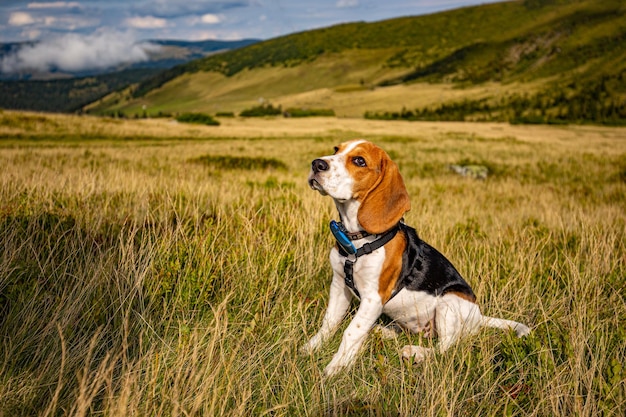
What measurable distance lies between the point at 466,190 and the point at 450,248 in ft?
29.4

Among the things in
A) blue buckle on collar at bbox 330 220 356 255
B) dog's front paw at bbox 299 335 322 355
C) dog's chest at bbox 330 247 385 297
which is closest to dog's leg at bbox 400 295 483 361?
dog's chest at bbox 330 247 385 297

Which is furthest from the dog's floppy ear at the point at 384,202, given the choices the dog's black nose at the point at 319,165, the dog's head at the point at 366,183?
the dog's black nose at the point at 319,165

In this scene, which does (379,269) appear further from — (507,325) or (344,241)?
(507,325)

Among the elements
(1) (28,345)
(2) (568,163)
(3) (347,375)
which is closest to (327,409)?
(3) (347,375)

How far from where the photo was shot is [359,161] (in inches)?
141

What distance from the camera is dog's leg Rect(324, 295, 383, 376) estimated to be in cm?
323

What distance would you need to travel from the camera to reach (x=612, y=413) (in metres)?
2.66

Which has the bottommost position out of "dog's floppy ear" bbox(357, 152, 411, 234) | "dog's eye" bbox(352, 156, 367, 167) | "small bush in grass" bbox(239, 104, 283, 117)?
"small bush in grass" bbox(239, 104, 283, 117)

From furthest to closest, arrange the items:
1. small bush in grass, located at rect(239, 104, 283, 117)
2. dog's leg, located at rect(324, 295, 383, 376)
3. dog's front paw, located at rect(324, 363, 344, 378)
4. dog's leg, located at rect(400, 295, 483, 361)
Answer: small bush in grass, located at rect(239, 104, 283, 117), dog's leg, located at rect(400, 295, 483, 361), dog's leg, located at rect(324, 295, 383, 376), dog's front paw, located at rect(324, 363, 344, 378)

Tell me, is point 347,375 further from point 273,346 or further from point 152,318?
point 152,318

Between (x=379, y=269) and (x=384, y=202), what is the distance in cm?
53

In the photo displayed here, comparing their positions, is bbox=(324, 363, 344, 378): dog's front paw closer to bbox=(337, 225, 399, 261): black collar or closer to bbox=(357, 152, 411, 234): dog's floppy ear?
bbox=(337, 225, 399, 261): black collar

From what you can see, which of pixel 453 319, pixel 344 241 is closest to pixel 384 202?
pixel 344 241

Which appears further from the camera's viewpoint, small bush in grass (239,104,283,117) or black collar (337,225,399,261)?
small bush in grass (239,104,283,117)
